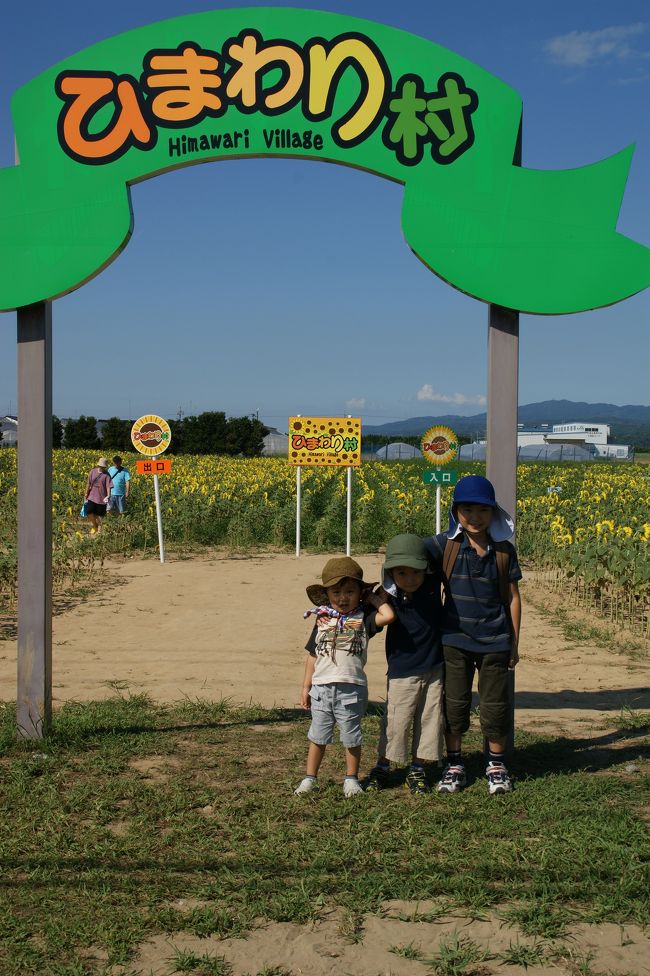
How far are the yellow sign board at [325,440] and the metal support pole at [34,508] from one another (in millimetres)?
11020

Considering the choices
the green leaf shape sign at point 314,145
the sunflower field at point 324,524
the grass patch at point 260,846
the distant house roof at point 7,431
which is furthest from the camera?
the distant house roof at point 7,431

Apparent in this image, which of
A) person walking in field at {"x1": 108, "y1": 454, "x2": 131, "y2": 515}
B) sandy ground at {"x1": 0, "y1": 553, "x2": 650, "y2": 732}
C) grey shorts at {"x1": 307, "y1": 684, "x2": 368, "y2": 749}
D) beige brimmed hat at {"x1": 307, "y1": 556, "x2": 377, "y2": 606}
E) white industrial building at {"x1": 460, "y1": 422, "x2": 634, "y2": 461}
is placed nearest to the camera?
beige brimmed hat at {"x1": 307, "y1": 556, "x2": 377, "y2": 606}

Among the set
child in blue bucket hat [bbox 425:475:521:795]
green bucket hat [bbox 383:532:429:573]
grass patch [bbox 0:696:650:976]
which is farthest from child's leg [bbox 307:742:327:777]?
green bucket hat [bbox 383:532:429:573]

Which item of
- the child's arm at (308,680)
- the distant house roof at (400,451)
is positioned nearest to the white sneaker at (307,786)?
the child's arm at (308,680)

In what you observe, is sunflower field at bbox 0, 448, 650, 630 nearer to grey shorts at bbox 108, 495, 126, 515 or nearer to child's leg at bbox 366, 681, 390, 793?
grey shorts at bbox 108, 495, 126, 515

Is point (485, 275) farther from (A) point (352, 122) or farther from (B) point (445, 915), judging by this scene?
(B) point (445, 915)

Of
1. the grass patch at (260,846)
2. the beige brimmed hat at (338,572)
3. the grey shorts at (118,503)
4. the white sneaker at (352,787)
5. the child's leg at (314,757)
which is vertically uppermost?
the beige brimmed hat at (338,572)

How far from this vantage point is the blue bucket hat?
15.6 ft

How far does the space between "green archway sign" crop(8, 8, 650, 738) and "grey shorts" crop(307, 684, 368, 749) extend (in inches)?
60.4

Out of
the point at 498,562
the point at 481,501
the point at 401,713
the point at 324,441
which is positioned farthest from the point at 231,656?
the point at 324,441

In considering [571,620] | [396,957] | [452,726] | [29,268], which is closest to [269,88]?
[29,268]

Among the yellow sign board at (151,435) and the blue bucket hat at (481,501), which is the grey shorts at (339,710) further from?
the yellow sign board at (151,435)

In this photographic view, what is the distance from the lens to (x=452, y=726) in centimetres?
495

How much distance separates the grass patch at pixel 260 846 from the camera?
3.51 meters
